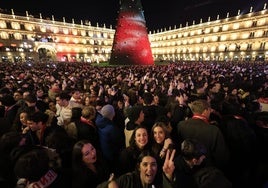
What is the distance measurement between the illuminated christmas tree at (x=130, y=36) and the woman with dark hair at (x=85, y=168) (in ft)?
64.5

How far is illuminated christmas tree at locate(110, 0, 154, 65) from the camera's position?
2067cm

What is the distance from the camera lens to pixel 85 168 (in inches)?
93.0

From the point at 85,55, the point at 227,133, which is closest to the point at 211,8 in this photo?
the point at 85,55

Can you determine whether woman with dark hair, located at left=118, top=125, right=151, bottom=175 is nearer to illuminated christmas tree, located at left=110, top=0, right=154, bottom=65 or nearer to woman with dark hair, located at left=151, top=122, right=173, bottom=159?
woman with dark hair, located at left=151, top=122, right=173, bottom=159

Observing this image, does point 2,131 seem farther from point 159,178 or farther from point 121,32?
point 121,32

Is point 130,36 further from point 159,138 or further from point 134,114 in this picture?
point 159,138

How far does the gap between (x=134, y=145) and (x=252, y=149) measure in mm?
1989

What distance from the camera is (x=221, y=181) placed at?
5.86 feet

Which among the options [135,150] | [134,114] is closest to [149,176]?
[135,150]

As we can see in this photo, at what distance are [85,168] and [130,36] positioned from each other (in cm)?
2009

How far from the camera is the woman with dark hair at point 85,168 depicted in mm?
2279

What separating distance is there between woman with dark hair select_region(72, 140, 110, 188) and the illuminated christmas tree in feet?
64.5

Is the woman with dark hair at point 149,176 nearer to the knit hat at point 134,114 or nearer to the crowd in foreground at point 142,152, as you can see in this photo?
the crowd in foreground at point 142,152

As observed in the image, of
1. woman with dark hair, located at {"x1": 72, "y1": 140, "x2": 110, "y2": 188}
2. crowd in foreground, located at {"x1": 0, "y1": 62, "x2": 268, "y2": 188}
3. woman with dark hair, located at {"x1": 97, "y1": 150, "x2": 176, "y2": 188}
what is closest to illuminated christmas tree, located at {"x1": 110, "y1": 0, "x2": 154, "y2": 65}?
crowd in foreground, located at {"x1": 0, "y1": 62, "x2": 268, "y2": 188}
